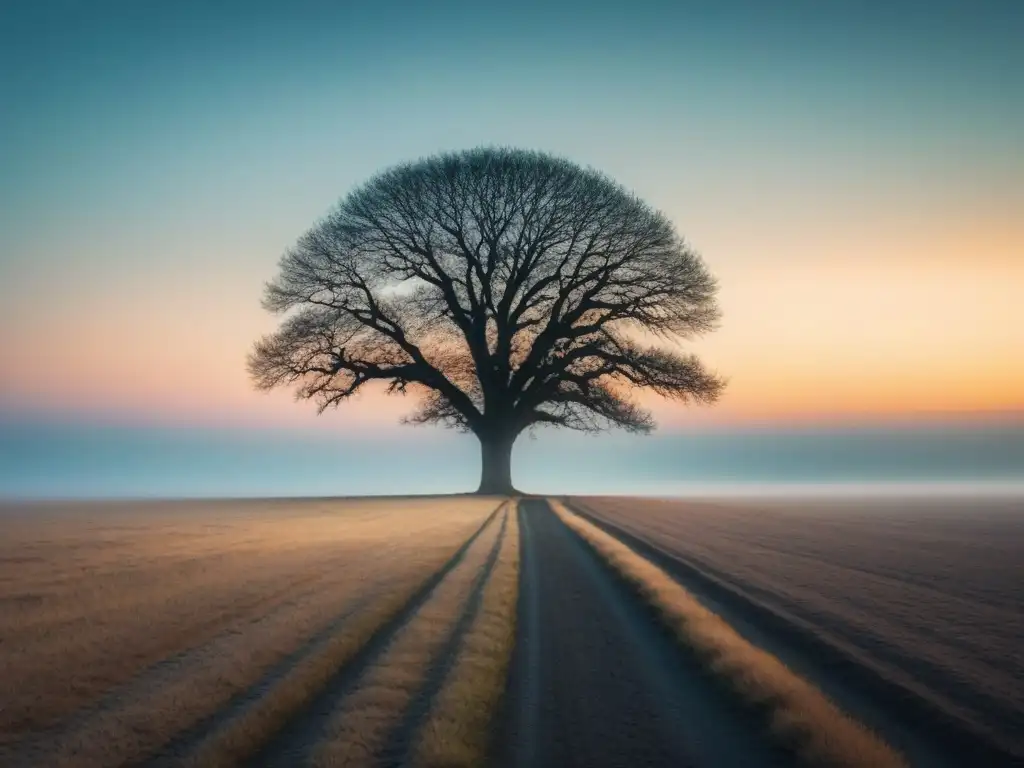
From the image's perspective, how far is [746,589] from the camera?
8.64m

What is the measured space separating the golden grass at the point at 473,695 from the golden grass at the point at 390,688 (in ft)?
0.78

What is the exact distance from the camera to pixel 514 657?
5969 millimetres

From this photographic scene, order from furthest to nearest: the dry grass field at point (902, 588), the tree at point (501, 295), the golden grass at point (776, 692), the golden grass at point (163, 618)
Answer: the tree at point (501, 295) < the dry grass field at point (902, 588) < the golden grass at point (163, 618) < the golden grass at point (776, 692)

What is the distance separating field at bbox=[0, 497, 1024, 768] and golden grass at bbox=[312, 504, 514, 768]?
0.09 ft

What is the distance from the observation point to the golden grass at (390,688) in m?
4.11

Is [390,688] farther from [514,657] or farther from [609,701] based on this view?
[609,701]

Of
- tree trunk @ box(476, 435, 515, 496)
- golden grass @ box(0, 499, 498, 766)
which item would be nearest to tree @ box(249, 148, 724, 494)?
tree trunk @ box(476, 435, 515, 496)

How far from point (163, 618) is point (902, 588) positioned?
895 centimetres

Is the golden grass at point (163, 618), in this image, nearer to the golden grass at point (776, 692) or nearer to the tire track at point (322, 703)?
the tire track at point (322, 703)

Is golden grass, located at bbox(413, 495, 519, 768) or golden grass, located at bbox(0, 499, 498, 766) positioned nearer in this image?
golden grass, located at bbox(413, 495, 519, 768)

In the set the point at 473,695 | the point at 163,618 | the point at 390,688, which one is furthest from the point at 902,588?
the point at 163,618

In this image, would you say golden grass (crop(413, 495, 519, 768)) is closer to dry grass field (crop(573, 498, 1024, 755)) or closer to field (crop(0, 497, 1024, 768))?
field (crop(0, 497, 1024, 768))

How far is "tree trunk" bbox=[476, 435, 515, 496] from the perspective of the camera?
32.8m

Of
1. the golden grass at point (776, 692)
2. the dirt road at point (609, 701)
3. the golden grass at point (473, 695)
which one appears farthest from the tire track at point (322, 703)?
the golden grass at point (776, 692)
